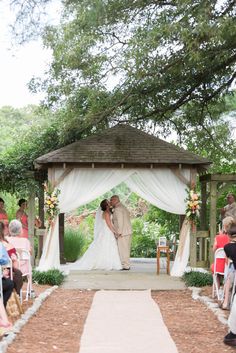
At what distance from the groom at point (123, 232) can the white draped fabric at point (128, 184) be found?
1008 mm

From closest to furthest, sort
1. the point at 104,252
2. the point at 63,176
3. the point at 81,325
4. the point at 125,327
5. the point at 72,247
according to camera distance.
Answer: the point at 125,327 → the point at 81,325 → the point at 63,176 → the point at 104,252 → the point at 72,247

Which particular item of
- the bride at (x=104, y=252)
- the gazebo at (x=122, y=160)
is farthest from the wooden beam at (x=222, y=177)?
the bride at (x=104, y=252)

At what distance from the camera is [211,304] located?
10.0 m

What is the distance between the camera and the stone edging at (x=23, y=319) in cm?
697

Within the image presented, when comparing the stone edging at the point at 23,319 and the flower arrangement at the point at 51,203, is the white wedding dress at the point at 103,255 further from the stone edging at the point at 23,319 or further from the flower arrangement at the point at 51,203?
the stone edging at the point at 23,319

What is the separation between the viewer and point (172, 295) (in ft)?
38.0

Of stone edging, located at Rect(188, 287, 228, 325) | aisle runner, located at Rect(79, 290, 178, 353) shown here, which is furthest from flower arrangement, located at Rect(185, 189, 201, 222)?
aisle runner, located at Rect(79, 290, 178, 353)

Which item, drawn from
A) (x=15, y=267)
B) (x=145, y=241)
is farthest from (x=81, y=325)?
(x=145, y=241)

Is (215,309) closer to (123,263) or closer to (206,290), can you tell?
(206,290)

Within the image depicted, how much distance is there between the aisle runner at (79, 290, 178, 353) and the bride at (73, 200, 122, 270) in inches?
159

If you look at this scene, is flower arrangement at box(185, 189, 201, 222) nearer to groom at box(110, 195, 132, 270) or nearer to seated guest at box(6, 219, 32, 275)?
groom at box(110, 195, 132, 270)

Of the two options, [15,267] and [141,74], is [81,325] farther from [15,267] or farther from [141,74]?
[141,74]

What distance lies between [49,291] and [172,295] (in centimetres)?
211

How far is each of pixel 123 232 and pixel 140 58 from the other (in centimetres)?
449
